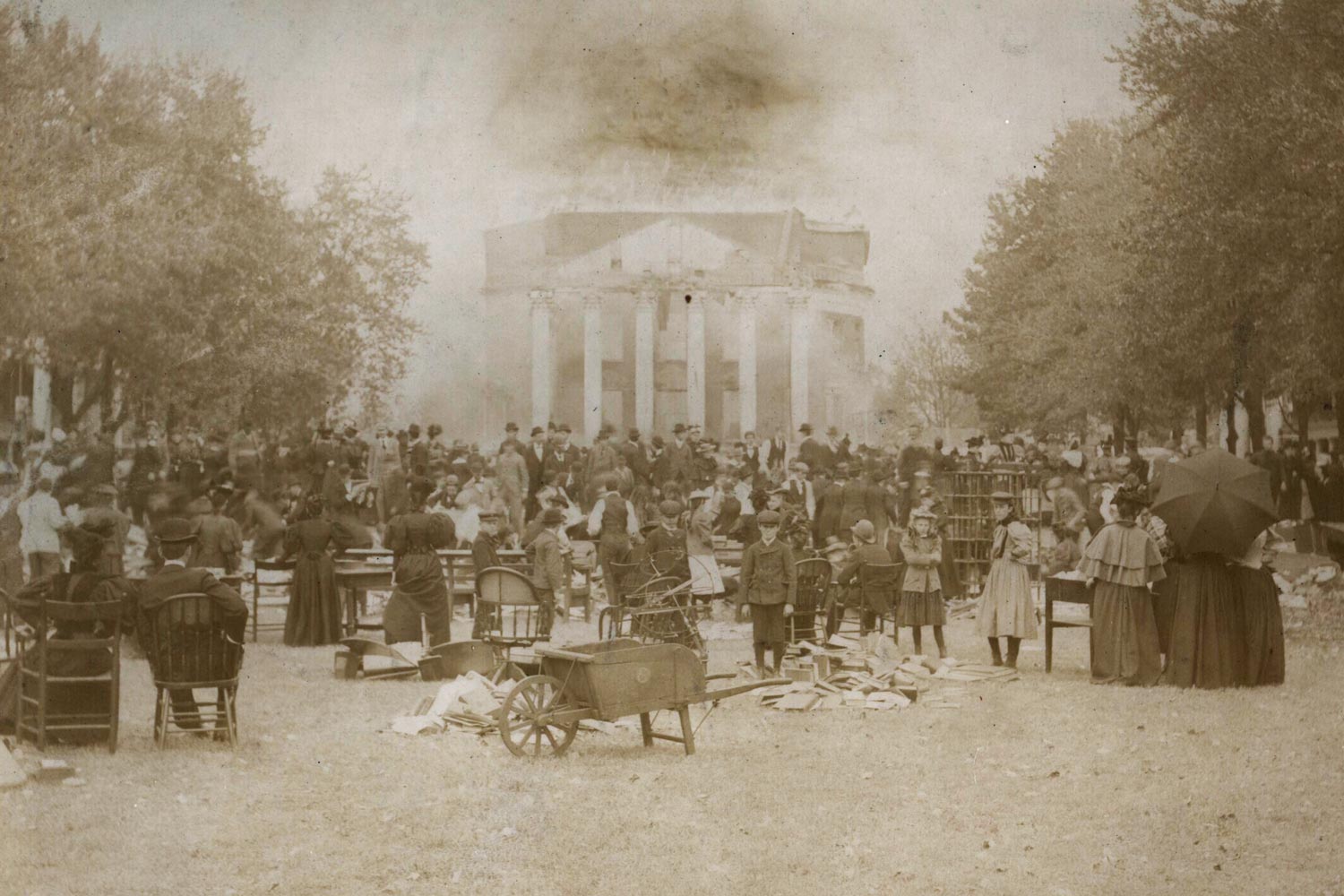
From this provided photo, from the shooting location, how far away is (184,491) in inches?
379

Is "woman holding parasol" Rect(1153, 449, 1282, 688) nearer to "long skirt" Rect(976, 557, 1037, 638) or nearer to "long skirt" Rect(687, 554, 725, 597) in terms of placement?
"long skirt" Rect(976, 557, 1037, 638)

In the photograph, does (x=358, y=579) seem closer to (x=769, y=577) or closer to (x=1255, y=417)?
(x=769, y=577)

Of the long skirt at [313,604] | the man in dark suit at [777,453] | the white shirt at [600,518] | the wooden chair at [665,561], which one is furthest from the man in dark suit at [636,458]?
the long skirt at [313,604]

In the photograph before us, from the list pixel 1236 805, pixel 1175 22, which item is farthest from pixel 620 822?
pixel 1175 22

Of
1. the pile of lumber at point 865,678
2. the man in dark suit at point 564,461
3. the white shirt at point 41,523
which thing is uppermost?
the man in dark suit at point 564,461

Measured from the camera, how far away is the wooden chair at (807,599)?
10.3 metres

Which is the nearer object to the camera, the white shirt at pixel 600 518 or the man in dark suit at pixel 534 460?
the man in dark suit at pixel 534 460

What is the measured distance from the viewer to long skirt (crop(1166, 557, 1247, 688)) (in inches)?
353

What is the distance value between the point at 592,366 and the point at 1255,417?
521cm

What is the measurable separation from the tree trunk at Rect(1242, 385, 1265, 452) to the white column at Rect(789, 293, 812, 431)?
A: 3342 millimetres

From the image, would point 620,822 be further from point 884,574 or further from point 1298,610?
point 1298,610

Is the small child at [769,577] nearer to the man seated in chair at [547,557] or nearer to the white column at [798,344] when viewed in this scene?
the white column at [798,344]

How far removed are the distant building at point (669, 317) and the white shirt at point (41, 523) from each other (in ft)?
9.77

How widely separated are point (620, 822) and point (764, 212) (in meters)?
4.44
